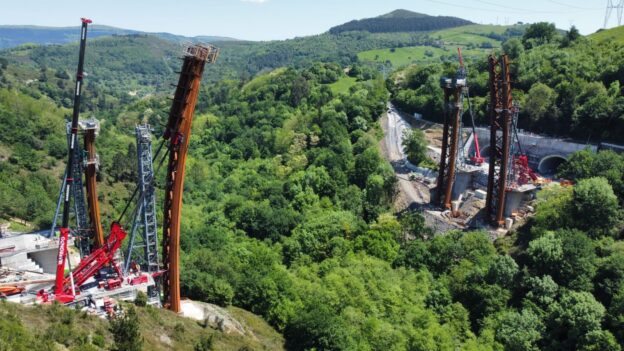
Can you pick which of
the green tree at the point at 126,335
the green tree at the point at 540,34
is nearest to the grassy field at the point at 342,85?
the green tree at the point at 540,34

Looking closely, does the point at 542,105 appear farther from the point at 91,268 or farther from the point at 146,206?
the point at 91,268

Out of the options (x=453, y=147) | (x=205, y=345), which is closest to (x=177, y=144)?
(x=205, y=345)

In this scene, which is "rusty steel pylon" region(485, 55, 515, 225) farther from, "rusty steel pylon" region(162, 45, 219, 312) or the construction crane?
the construction crane

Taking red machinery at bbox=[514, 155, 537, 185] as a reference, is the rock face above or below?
below

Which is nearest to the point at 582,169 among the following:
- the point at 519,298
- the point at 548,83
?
the point at 519,298

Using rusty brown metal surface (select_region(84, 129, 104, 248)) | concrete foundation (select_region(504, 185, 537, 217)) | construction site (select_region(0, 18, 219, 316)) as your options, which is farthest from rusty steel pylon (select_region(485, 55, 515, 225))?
rusty brown metal surface (select_region(84, 129, 104, 248))
